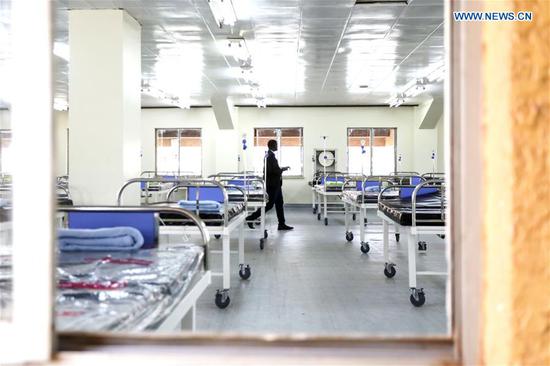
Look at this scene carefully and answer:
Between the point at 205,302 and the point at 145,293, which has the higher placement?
the point at 145,293

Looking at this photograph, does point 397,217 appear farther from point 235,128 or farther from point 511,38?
point 235,128

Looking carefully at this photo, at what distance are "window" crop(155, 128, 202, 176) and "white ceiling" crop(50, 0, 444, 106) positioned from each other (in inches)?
116

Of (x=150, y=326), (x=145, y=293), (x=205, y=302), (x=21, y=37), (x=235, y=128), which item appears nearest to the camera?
(x=21, y=37)

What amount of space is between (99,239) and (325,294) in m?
2.58

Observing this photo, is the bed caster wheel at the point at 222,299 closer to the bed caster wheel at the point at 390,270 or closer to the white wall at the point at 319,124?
the bed caster wheel at the point at 390,270

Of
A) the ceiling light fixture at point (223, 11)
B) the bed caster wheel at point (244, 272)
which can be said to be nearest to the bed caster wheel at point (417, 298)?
the bed caster wheel at point (244, 272)

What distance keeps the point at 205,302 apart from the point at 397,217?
197 cm

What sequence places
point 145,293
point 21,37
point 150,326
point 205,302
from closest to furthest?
point 21,37 < point 150,326 < point 145,293 < point 205,302

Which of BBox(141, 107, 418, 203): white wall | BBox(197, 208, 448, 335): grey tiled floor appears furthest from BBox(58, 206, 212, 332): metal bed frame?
BBox(141, 107, 418, 203): white wall

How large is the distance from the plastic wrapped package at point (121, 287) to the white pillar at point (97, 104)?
384 centimetres

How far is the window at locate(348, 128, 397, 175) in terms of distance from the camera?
14.9 metres

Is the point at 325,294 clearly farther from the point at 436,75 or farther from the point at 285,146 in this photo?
the point at 285,146

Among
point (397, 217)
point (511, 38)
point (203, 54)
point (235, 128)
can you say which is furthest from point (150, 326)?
point (235, 128)

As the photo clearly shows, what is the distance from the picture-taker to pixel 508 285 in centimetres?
81
